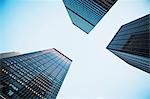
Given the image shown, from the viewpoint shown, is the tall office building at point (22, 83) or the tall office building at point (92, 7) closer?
the tall office building at point (22, 83)

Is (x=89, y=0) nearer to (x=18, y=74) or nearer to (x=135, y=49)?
(x=135, y=49)

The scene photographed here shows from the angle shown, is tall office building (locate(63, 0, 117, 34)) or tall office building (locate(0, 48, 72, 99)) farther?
tall office building (locate(63, 0, 117, 34))

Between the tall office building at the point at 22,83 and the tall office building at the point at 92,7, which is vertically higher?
the tall office building at the point at 92,7

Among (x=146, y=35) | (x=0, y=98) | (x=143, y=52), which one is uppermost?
(x=146, y=35)

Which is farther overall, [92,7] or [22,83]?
[92,7]

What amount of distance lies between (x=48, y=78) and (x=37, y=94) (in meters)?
20.1

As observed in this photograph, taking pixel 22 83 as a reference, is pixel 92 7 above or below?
above

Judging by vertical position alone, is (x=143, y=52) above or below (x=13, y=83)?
above

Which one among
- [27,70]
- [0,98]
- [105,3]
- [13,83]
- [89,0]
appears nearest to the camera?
[0,98]

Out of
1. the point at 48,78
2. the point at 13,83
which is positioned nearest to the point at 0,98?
the point at 13,83

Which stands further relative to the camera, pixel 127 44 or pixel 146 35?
pixel 127 44

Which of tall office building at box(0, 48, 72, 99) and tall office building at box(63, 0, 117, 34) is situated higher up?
tall office building at box(63, 0, 117, 34)

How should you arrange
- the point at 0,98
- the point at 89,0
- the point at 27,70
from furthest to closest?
the point at 27,70, the point at 89,0, the point at 0,98

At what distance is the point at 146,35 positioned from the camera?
45750 millimetres
